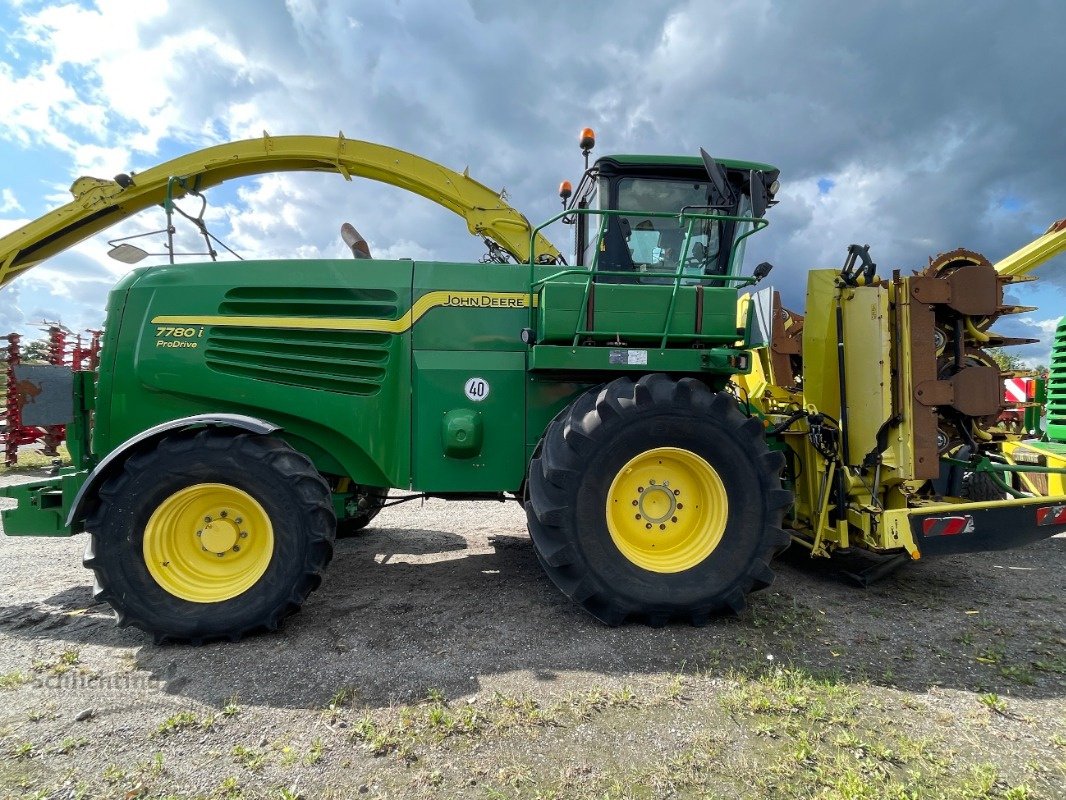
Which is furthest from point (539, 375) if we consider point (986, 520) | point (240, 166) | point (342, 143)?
point (240, 166)

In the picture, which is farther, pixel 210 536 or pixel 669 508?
pixel 669 508

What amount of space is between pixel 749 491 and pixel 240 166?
19.9ft

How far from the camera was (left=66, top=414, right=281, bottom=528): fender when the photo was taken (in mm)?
3127

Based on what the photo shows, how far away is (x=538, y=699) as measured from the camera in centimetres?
264

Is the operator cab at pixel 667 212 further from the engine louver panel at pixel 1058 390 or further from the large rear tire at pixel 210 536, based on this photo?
the engine louver panel at pixel 1058 390

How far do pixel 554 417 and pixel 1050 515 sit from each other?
3.08 meters

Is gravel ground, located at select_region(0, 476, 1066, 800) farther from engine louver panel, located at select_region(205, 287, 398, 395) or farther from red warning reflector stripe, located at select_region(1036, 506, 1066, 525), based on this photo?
engine louver panel, located at select_region(205, 287, 398, 395)

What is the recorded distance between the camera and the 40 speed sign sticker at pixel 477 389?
3.75 meters

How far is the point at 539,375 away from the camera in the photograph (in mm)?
3801

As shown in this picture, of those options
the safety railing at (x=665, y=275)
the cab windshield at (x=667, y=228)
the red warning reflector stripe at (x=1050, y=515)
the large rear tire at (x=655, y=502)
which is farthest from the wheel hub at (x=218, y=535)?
the red warning reflector stripe at (x=1050, y=515)

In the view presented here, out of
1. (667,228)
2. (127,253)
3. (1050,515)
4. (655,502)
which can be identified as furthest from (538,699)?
(127,253)

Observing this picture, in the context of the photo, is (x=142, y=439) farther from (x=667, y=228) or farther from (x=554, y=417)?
(x=667, y=228)

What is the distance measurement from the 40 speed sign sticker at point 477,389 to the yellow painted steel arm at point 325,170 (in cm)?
277

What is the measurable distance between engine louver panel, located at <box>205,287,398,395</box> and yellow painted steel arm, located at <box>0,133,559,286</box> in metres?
2.83
